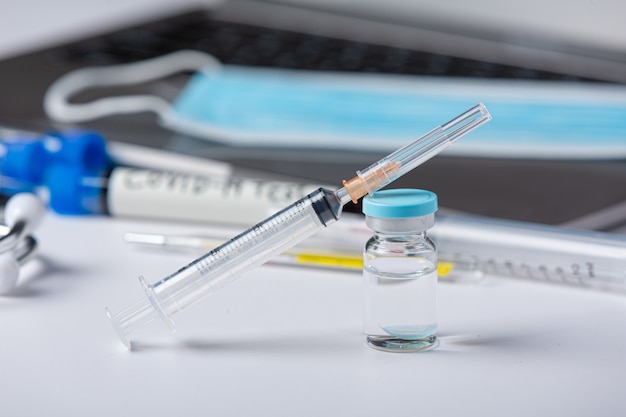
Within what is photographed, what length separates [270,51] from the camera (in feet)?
4.37

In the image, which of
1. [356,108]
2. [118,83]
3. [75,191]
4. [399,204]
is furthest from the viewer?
[118,83]

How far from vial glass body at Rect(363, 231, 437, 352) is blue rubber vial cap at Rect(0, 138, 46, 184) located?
0.46m

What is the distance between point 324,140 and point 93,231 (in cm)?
27

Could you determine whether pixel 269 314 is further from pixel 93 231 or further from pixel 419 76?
pixel 419 76

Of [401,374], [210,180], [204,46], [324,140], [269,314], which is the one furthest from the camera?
[204,46]

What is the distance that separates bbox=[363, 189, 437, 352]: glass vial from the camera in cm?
59

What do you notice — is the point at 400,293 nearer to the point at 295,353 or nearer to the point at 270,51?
the point at 295,353

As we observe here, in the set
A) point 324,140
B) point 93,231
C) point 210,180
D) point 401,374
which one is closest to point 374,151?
point 324,140

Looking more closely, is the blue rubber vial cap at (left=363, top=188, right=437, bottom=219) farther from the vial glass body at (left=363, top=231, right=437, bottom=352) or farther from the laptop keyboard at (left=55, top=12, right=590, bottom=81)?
the laptop keyboard at (left=55, top=12, right=590, bottom=81)

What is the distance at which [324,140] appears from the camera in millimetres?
990

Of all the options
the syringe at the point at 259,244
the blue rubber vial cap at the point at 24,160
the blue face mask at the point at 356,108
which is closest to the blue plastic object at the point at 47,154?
the blue rubber vial cap at the point at 24,160

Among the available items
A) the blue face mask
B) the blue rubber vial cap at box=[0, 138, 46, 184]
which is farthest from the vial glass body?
the blue rubber vial cap at box=[0, 138, 46, 184]

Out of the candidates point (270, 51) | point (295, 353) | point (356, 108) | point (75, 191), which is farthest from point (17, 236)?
point (270, 51)

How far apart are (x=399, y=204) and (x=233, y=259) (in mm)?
122
